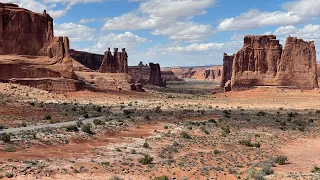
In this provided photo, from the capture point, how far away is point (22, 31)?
2189 inches

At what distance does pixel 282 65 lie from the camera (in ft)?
230

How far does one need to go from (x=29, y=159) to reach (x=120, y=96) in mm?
46607

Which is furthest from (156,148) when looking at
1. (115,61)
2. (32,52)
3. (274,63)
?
(115,61)

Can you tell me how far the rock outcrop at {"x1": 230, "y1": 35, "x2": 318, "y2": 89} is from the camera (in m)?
69.5

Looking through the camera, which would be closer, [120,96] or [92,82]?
[120,96]

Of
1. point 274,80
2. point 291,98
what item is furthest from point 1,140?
point 274,80

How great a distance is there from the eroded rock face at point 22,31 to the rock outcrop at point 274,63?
3576 centimetres

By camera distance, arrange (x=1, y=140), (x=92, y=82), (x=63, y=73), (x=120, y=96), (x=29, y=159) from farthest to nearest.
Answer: (x=92, y=82) < (x=120, y=96) < (x=63, y=73) < (x=1, y=140) < (x=29, y=159)

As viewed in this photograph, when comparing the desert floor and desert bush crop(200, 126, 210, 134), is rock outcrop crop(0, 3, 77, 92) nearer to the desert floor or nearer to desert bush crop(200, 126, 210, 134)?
the desert floor

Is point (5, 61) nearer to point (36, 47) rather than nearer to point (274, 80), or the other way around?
point (36, 47)

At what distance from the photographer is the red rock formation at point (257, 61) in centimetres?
7169

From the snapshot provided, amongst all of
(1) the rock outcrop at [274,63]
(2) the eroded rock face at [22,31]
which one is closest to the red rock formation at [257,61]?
(1) the rock outcrop at [274,63]

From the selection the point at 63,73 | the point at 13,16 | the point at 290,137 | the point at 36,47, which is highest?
the point at 13,16

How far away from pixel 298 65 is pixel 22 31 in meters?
46.4
